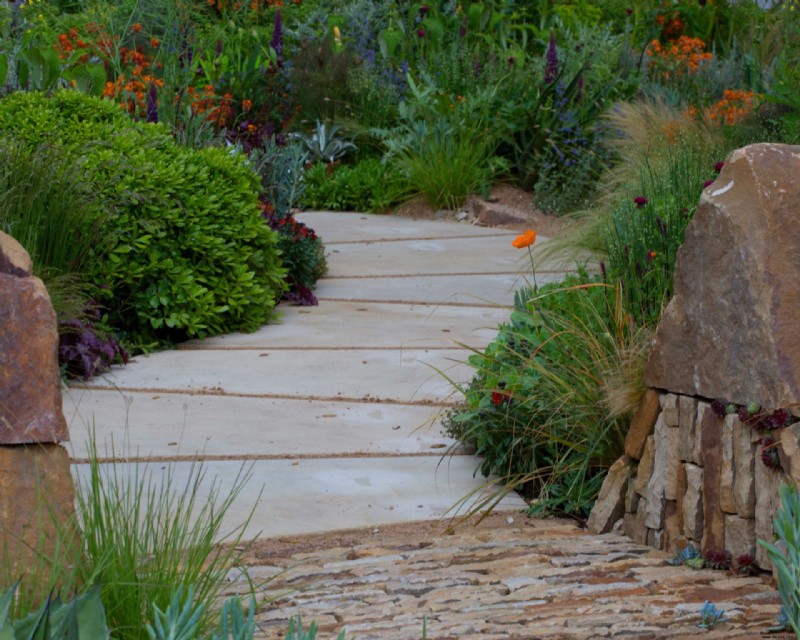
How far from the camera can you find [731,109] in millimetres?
8609

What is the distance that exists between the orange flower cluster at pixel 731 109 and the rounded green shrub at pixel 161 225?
3.63 m

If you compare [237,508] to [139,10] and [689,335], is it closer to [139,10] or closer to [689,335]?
[689,335]

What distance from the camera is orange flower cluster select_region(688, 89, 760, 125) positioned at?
27.7 ft

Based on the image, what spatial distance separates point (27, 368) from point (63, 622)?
38.1 inches

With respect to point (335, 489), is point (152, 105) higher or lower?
higher

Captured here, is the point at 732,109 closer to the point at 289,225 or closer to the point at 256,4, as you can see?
the point at 289,225

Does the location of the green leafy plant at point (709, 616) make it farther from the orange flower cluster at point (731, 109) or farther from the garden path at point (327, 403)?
the orange flower cluster at point (731, 109)

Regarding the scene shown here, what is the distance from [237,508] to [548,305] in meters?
1.62

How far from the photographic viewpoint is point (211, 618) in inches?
103

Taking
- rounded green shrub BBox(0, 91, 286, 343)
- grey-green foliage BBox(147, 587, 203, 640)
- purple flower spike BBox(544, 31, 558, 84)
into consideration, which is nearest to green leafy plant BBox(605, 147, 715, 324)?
rounded green shrub BBox(0, 91, 286, 343)

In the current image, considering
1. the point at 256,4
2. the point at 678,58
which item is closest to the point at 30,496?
the point at 678,58

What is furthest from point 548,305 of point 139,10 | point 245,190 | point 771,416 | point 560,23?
point 560,23

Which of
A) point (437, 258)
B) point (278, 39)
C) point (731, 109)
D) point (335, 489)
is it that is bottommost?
point (335, 489)

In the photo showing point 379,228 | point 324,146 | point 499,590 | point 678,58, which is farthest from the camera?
point 678,58
